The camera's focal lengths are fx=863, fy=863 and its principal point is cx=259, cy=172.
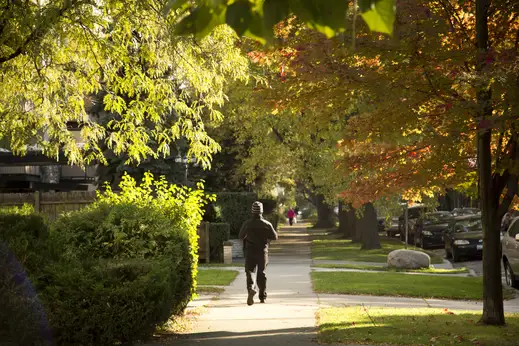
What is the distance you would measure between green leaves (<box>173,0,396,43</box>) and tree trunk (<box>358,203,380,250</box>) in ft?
109

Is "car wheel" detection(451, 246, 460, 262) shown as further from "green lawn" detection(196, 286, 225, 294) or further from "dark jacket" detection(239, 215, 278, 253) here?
"dark jacket" detection(239, 215, 278, 253)

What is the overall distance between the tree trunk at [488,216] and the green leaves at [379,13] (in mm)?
8640

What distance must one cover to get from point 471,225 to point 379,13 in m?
28.7

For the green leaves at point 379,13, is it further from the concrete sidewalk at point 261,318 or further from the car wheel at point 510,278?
the car wheel at point 510,278

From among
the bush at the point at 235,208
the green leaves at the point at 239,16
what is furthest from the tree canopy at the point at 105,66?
the bush at the point at 235,208

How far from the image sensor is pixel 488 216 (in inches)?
493

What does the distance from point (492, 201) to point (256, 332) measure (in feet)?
13.1

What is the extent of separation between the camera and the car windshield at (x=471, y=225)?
31062 mm

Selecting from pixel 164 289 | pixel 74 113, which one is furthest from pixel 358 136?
pixel 74 113

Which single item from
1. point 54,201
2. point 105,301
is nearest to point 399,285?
point 54,201

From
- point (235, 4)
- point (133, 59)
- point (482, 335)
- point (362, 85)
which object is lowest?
point (482, 335)

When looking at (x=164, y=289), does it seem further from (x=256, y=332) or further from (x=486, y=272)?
(x=486, y=272)

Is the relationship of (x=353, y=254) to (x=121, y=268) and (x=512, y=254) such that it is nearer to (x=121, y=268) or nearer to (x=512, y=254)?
(x=512, y=254)

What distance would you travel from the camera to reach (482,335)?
11.2m
